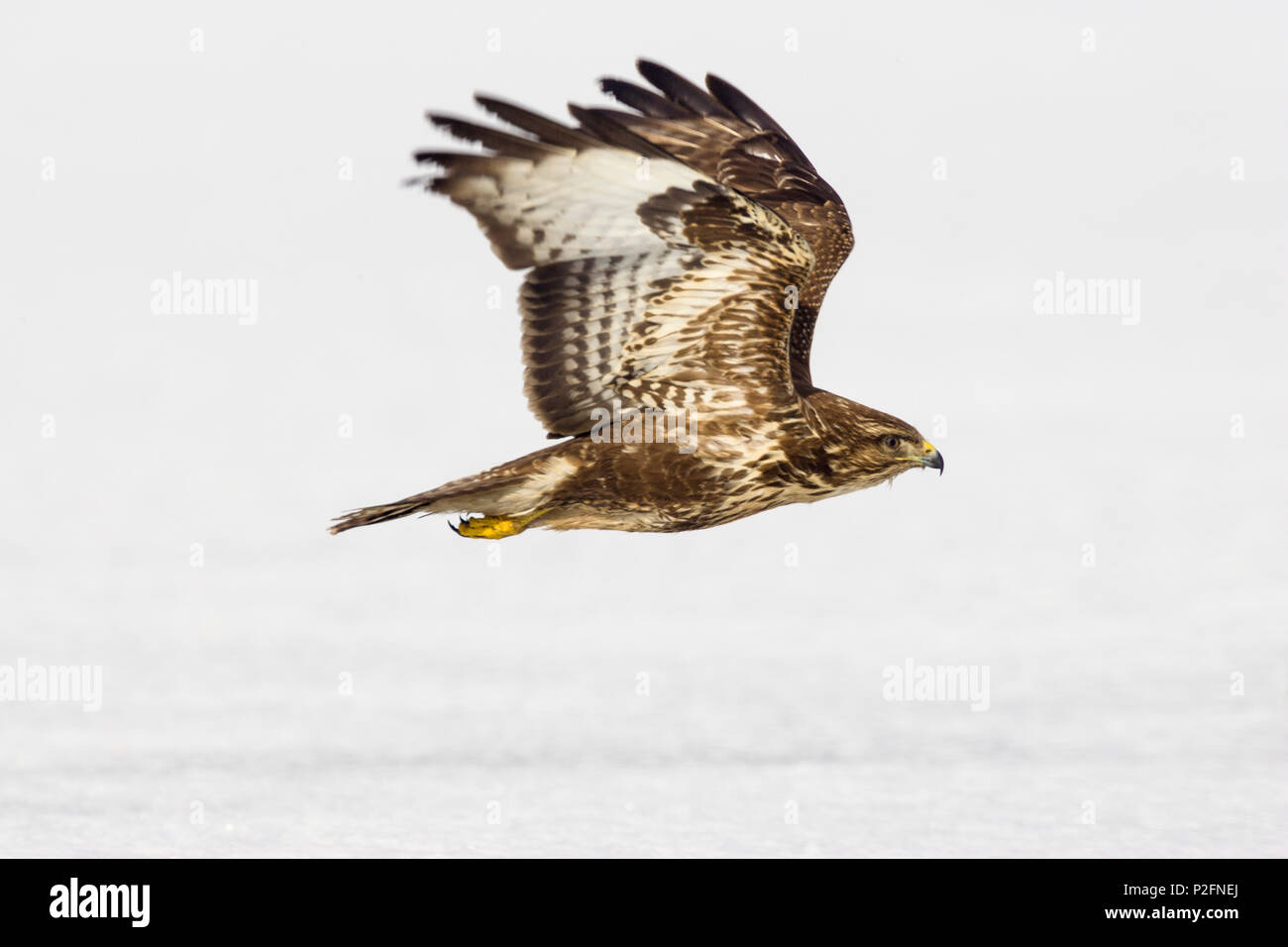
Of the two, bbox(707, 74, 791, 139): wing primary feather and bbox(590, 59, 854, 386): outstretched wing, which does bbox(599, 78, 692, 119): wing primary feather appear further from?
bbox(707, 74, 791, 139): wing primary feather

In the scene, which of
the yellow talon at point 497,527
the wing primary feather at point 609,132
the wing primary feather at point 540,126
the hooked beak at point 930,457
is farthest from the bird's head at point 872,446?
the wing primary feather at point 540,126

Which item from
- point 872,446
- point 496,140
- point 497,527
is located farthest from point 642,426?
point 496,140

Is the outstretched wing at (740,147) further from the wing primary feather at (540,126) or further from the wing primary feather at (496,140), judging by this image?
the wing primary feather at (540,126)

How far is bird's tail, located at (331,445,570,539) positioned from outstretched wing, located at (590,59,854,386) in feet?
7.90

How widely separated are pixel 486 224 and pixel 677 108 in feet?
10.1

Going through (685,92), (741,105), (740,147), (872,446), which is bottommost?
(872,446)

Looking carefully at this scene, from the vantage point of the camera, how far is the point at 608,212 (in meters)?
9.91

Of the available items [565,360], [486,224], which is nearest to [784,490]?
[565,360]

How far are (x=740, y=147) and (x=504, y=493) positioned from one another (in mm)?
3223

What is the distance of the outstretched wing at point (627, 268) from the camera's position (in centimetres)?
967

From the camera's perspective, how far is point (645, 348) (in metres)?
10.5

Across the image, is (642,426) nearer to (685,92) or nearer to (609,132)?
(609,132)

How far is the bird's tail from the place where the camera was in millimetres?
10328

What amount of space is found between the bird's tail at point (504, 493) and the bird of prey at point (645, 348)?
0.01m
